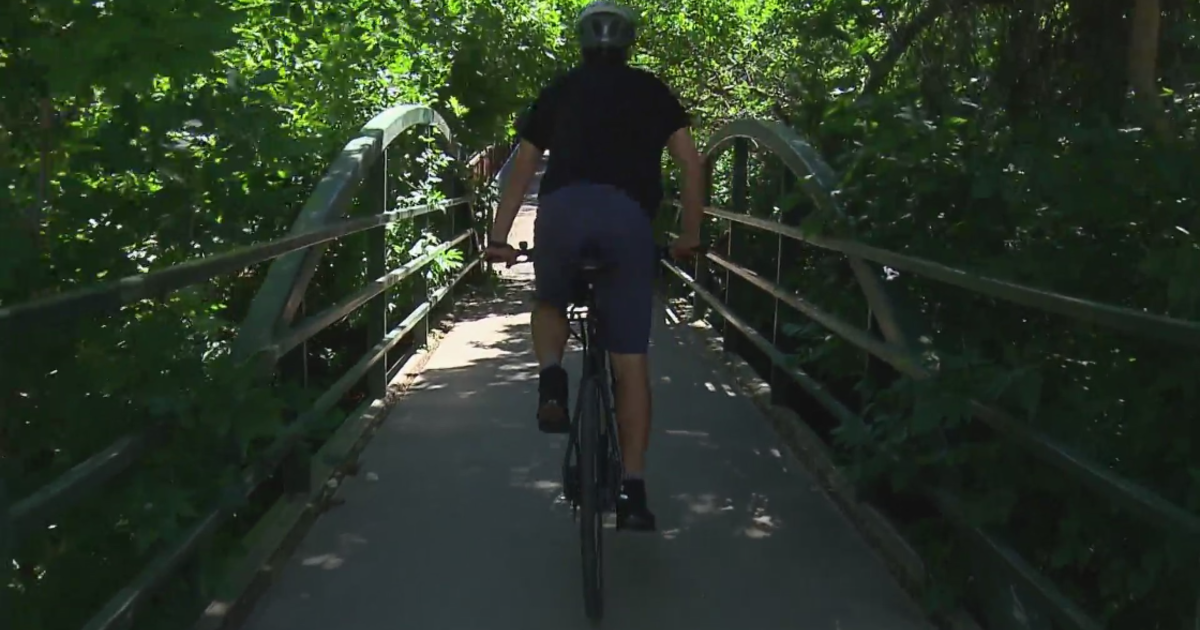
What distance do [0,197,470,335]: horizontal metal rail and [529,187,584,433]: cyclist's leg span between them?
821 mm

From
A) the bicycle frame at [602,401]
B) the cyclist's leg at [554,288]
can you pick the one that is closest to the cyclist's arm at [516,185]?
the cyclist's leg at [554,288]

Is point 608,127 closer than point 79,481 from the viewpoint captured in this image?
No

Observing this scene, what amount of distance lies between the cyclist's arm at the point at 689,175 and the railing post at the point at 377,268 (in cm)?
257

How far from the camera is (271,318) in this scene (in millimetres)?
4668

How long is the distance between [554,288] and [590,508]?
0.77 m

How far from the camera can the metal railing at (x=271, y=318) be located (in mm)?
2814

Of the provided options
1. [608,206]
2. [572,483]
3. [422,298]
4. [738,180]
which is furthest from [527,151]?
[422,298]

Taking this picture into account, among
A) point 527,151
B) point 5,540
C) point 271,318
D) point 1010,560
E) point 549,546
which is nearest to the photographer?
point 5,540

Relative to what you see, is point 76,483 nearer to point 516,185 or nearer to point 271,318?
point 271,318

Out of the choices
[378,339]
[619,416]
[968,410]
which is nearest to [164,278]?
[619,416]

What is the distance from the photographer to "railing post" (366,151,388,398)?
7.25 metres

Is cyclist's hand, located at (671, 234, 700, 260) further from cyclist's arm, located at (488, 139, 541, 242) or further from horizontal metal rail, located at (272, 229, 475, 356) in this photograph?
horizontal metal rail, located at (272, 229, 475, 356)

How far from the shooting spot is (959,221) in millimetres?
4902

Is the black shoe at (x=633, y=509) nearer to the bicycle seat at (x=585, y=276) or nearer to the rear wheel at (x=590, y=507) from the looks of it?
the rear wheel at (x=590, y=507)
